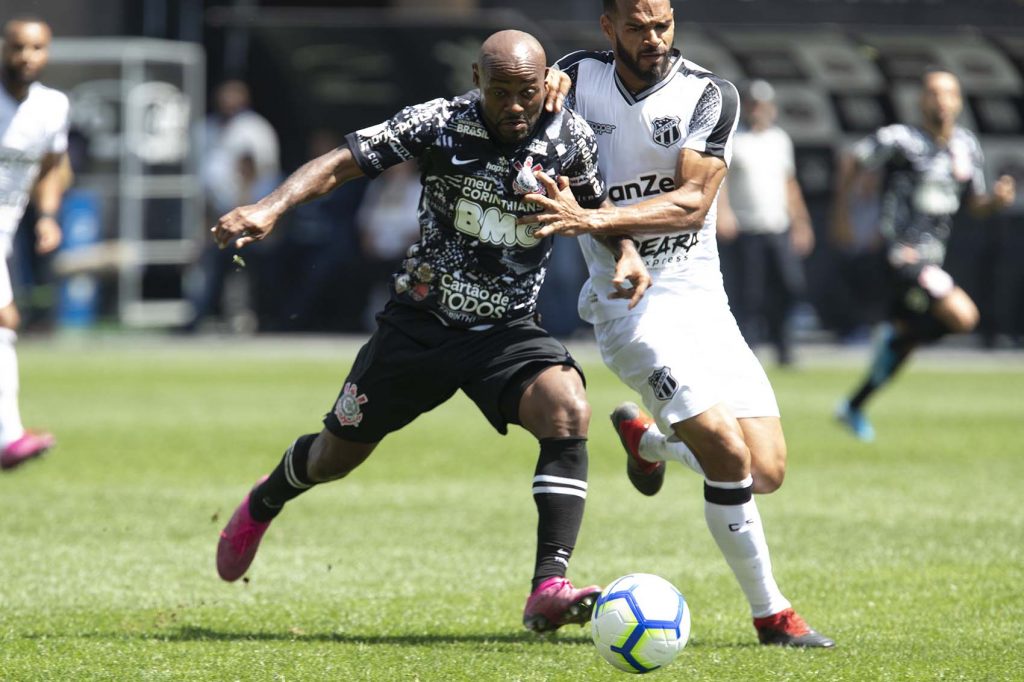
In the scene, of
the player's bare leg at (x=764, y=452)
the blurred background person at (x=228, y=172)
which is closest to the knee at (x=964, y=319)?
the player's bare leg at (x=764, y=452)


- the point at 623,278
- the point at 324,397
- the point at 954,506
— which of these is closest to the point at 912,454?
the point at 954,506

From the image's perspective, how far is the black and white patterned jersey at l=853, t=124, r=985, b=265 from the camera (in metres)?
13.0

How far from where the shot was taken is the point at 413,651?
6.13 meters

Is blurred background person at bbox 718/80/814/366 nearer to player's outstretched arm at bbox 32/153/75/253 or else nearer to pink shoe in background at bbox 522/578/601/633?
player's outstretched arm at bbox 32/153/75/253

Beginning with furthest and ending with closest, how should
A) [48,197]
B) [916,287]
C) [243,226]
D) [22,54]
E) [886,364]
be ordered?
[886,364] → [916,287] → [48,197] → [22,54] → [243,226]

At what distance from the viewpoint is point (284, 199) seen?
20.0 feet

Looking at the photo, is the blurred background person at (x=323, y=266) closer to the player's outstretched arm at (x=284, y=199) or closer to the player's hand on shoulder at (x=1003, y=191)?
the player's hand on shoulder at (x=1003, y=191)

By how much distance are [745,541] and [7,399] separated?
545 cm

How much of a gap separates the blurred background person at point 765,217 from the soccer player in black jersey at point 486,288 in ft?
37.7

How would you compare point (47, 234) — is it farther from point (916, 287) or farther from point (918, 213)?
point (918, 213)

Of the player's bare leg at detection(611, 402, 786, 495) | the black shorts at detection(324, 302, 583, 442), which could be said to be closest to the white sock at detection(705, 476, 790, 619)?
the player's bare leg at detection(611, 402, 786, 495)

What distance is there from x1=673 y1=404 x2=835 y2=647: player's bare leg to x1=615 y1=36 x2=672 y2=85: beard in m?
1.27

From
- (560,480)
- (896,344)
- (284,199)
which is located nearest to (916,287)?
(896,344)

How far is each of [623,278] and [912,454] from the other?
6.73m
